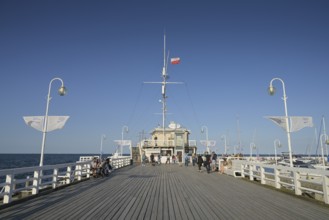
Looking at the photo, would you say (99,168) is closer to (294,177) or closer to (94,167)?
(94,167)

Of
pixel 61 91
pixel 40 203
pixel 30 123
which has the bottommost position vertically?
pixel 40 203

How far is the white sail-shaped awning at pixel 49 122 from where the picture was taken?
39.2ft

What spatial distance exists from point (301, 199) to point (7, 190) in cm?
1005

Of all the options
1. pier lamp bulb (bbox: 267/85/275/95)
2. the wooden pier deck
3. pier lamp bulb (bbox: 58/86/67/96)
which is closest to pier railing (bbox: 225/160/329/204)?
the wooden pier deck

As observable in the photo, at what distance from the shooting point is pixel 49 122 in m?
12.2

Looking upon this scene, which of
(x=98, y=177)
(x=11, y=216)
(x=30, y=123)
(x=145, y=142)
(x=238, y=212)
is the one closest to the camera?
(x=11, y=216)

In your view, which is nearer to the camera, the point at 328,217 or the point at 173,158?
the point at 328,217

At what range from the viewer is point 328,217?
6.57 metres

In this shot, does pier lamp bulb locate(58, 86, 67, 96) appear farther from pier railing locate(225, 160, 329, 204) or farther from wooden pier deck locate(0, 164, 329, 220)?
pier railing locate(225, 160, 329, 204)

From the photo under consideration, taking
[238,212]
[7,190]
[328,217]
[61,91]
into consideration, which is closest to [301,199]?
[328,217]

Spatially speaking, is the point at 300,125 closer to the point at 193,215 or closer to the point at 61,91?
the point at 193,215

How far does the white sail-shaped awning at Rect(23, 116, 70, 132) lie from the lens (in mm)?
11961

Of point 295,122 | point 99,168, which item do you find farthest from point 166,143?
point 295,122

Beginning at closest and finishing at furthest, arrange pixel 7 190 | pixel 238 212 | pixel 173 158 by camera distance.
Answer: pixel 238 212 → pixel 7 190 → pixel 173 158
